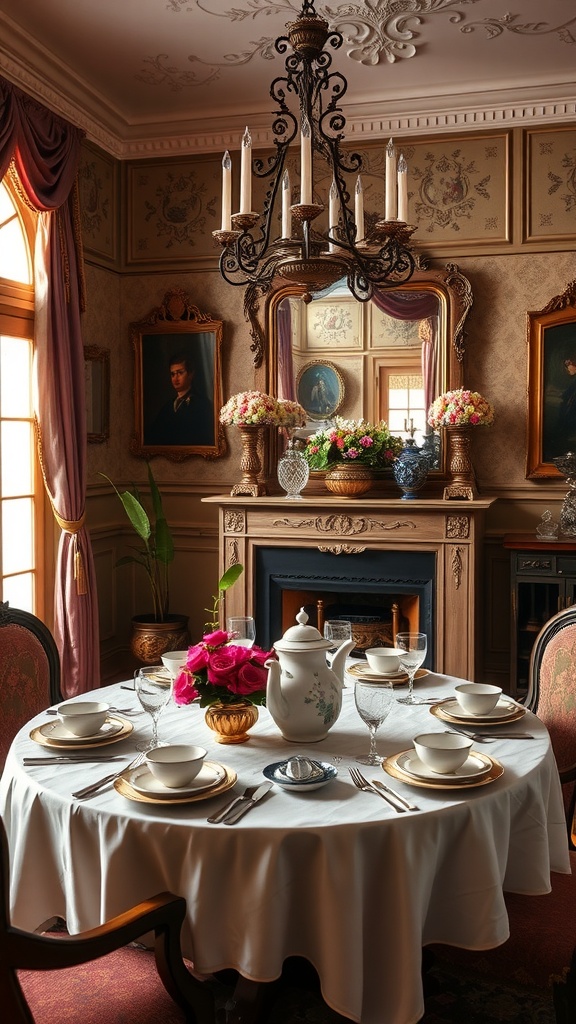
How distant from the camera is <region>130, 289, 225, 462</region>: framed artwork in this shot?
5.29 metres

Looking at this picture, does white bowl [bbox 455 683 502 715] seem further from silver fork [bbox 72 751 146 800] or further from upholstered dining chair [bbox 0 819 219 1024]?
upholstered dining chair [bbox 0 819 219 1024]

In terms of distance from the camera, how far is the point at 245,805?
170cm

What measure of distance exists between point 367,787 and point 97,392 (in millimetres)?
3839

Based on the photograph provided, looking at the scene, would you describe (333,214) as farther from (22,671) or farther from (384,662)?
(22,671)

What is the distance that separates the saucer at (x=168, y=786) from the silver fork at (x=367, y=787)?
0.89 ft

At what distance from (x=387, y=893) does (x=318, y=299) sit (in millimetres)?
3918

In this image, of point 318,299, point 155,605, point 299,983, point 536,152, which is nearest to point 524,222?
point 536,152

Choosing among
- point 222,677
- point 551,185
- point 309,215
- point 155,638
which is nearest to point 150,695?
point 222,677

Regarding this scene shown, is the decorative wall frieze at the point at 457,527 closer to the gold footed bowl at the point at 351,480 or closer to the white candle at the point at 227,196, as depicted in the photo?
the gold footed bowl at the point at 351,480

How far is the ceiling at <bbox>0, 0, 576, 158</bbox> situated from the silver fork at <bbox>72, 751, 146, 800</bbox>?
10.8ft

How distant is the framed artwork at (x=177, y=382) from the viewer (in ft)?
17.4

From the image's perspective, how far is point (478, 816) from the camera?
1712 millimetres

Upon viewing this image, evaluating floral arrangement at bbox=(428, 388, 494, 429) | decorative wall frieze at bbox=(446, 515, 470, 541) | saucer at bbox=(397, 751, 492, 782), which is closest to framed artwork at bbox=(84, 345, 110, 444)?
floral arrangement at bbox=(428, 388, 494, 429)

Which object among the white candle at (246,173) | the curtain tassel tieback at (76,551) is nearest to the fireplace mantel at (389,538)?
the curtain tassel tieback at (76,551)
